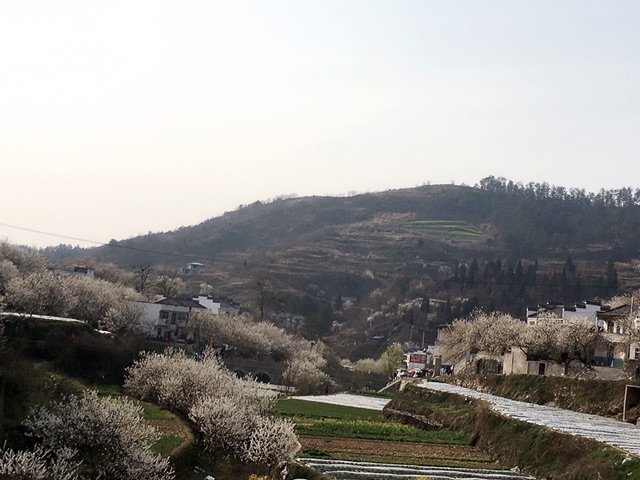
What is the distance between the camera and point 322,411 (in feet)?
224

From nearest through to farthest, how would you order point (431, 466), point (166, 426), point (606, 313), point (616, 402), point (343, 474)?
point (343, 474), point (431, 466), point (166, 426), point (616, 402), point (606, 313)

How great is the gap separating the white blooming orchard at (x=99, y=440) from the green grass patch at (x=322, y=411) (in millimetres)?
29956

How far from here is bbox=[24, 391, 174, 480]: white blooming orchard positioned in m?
30.0

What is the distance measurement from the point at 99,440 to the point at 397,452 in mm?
16688

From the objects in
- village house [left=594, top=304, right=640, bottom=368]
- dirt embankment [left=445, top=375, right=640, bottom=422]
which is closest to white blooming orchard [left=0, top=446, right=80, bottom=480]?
dirt embankment [left=445, top=375, right=640, bottom=422]

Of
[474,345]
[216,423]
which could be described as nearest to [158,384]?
[216,423]

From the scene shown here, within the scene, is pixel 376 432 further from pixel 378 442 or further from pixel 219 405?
pixel 219 405

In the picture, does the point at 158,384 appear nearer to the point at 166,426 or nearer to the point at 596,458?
the point at 166,426

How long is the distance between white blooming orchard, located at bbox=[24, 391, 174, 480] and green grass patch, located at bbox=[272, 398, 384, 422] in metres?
30.0

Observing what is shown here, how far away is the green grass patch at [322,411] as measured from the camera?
6341 cm

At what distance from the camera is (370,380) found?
392 ft

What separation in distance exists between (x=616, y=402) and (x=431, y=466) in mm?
16834

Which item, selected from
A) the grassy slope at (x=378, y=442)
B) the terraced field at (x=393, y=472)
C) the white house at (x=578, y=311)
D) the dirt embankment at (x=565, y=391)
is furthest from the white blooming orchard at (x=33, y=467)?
the white house at (x=578, y=311)

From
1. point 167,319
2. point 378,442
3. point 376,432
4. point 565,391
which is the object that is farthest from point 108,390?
point 167,319
